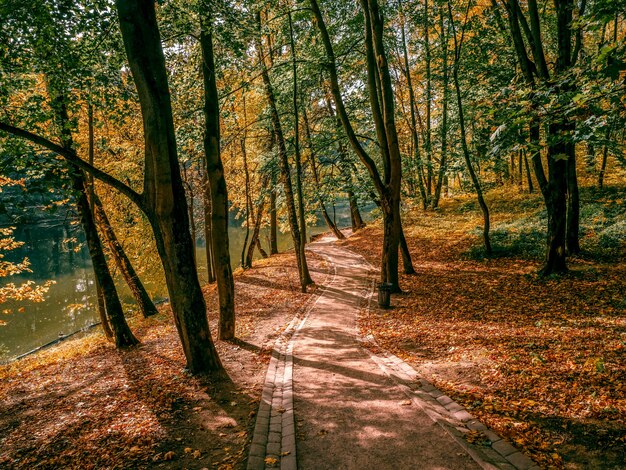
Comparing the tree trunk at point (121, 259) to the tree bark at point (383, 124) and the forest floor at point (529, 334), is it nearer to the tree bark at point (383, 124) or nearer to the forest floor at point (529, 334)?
the tree bark at point (383, 124)

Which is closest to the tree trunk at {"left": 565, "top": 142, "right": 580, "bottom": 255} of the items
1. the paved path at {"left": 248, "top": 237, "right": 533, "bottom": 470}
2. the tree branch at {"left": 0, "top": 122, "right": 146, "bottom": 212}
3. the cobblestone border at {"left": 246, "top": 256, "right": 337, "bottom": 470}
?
the paved path at {"left": 248, "top": 237, "right": 533, "bottom": 470}

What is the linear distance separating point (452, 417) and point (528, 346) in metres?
2.88

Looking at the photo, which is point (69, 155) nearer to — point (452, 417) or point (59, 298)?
point (452, 417)

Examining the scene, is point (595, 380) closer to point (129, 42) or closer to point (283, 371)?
point (283, 371)

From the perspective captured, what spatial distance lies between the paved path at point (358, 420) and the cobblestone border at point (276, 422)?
0.04 ft

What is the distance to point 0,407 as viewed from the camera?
6.70 m

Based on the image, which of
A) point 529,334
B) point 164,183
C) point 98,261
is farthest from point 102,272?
point 529,334

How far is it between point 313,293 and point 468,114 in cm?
1114

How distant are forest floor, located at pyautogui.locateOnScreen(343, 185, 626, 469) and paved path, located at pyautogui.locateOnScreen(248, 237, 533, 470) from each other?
46 cm

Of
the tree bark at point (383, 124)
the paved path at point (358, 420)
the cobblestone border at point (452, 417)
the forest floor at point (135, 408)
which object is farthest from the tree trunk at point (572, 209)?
the forest floor at point (135, 408)

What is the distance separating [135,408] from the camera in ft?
18.7

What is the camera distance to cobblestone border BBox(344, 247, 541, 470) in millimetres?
3744

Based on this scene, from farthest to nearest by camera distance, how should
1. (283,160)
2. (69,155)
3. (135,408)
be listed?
(283,160)
(135,408)
(69,155)

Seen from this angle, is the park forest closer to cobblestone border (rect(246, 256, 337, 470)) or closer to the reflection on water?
cobblestone border (rect(246, 256, 337, 470))
